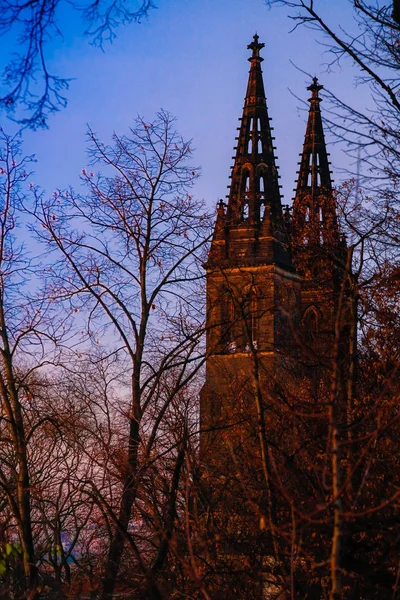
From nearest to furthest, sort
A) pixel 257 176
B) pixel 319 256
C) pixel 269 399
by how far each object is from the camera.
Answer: pixel 269 399, pixel 319 256, pixel 257 176

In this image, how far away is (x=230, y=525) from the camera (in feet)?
46.4

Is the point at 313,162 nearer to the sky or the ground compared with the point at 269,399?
nearer to the sky

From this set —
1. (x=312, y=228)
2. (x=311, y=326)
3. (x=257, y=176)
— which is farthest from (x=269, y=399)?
(x=257, y=176)

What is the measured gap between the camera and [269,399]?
33.0 ft

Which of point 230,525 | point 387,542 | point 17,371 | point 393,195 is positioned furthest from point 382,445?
point 17,371

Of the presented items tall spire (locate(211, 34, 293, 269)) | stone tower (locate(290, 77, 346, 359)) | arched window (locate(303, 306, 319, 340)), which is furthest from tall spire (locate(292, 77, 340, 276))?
tall spire (locate(211, 34, 293, 269))

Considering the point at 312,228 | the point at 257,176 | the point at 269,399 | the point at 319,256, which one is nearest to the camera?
the point at 269,399

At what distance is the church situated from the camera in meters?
9.66

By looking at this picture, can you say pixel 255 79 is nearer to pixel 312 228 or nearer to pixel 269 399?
pixel 312 228

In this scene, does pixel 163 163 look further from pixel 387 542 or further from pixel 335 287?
pixel 387 542

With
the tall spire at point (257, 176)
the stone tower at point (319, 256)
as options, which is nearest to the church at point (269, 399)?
the stone tower at point (319, 256)

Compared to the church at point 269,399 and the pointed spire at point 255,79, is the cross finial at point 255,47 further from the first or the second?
the church at point 269,399

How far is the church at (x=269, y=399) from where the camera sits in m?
9.66

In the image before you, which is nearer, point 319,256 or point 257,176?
point 319,256
